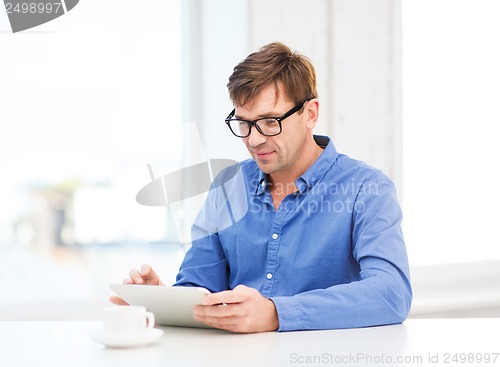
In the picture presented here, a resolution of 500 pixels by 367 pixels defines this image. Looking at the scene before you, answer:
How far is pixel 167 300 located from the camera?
157 cm

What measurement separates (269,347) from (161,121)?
1778mm

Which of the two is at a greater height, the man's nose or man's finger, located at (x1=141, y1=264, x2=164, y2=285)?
the man's nose

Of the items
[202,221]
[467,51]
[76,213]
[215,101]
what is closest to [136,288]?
[202,221]

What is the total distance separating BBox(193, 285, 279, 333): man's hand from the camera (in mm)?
1549

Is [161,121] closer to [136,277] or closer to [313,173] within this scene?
[313,173]

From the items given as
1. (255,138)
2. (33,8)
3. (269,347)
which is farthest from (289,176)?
(33,8)

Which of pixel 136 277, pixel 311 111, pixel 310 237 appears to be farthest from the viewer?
pixel 311 111

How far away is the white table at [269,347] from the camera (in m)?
1.34

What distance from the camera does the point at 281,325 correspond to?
1.61 m

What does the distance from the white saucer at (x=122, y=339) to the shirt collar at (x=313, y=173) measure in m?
0.79

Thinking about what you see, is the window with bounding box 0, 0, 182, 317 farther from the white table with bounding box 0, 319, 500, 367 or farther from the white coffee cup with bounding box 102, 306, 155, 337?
the white coffee cup with bounding box 102, 306, 155, 337

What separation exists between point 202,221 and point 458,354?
3.38ft

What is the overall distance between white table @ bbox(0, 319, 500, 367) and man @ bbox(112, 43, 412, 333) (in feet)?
0.62

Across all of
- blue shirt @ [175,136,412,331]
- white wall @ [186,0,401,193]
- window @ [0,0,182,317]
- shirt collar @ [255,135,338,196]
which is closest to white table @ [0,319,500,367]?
blue shirt @ [175,136,412,331]
